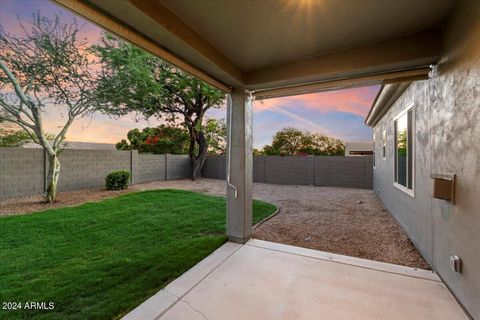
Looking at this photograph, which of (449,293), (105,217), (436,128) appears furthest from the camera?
(105,217)

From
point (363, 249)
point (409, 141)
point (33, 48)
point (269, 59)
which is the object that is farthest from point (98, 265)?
point (33, 48)

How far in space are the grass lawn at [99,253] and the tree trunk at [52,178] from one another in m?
1.15

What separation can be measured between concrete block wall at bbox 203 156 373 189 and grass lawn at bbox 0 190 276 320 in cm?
533

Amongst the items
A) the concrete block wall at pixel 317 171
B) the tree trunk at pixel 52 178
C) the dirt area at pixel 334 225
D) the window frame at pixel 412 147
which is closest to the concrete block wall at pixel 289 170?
the concrete block wall at pixel 317 171

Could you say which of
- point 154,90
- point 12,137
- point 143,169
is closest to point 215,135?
point 143,169

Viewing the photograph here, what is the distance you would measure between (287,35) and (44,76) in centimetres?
682

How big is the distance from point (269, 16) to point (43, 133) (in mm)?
6814

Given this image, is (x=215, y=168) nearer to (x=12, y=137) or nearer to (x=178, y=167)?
(x=178, y=167)

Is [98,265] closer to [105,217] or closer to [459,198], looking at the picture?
[105,217]

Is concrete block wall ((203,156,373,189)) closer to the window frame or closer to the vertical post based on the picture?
the window frame

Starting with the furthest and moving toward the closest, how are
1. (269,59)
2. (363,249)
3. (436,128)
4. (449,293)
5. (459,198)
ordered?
(363,249)
(269,59)
(436,128)
(449,293)
(459,198)

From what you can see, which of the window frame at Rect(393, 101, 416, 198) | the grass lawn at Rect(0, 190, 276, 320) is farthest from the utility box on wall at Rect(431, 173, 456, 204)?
the grass lawn at Rect(0, 190, 276, 320)

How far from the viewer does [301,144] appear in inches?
680

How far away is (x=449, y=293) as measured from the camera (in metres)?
2.00
